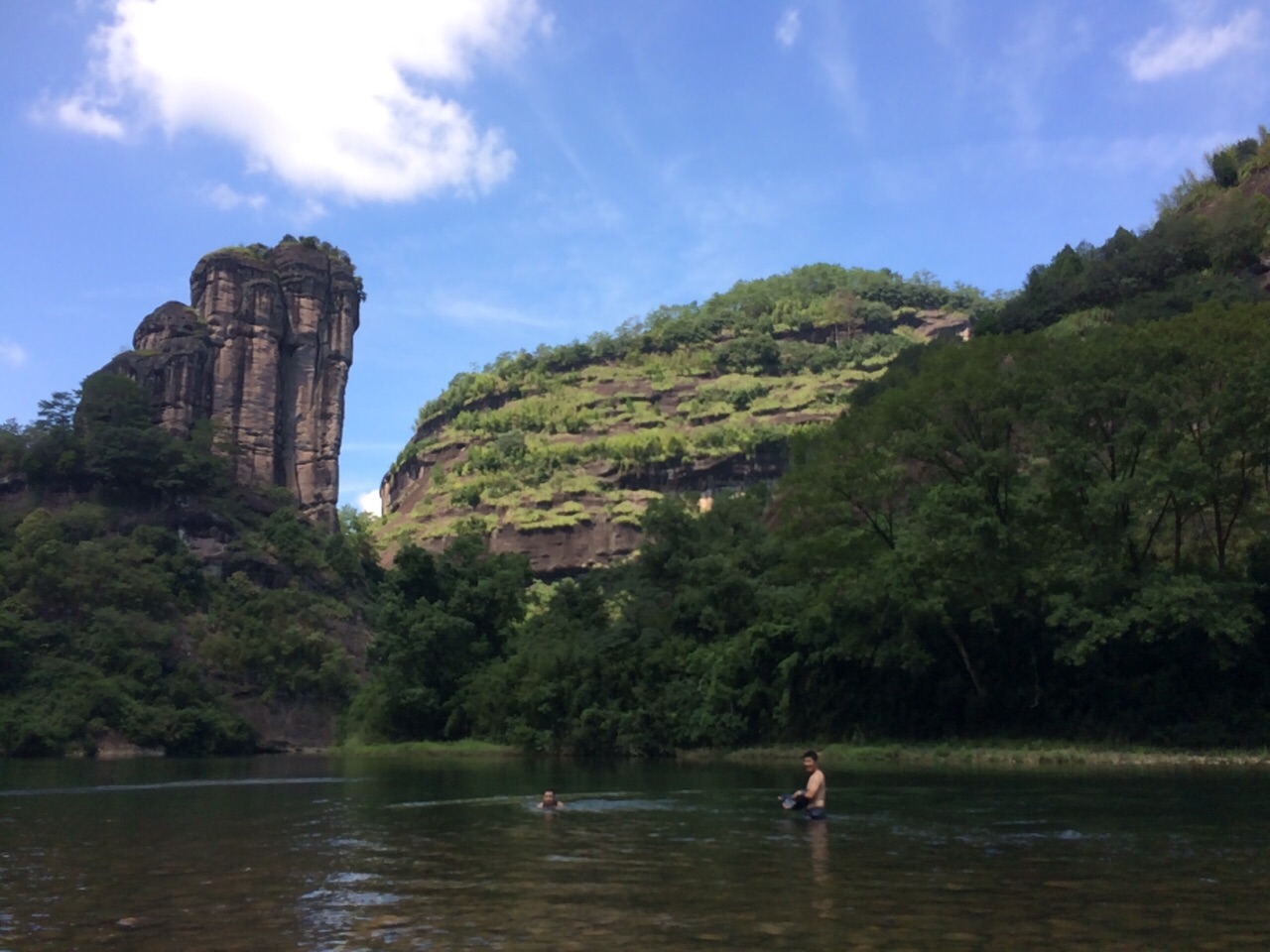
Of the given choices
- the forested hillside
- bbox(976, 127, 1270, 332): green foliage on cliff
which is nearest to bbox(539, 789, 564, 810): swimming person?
the forested hillside

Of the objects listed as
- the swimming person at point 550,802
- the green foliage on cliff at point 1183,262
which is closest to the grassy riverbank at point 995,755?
the swimming person at point 550,802

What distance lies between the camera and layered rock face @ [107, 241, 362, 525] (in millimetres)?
134625

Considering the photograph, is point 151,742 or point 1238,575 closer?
point 1238,575

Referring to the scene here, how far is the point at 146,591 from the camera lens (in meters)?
103

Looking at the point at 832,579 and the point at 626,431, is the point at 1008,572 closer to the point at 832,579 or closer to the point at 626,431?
the point at 832,579

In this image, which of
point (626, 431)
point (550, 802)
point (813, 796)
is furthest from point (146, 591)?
point (813, 796)

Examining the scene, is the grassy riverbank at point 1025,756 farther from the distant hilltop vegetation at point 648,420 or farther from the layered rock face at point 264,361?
the layered rock face at point 264,361

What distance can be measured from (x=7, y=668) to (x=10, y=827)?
74196 millimetres

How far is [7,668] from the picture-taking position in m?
89.3

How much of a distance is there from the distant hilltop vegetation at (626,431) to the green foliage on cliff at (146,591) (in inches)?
862

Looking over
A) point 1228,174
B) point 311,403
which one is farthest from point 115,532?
point 1228,174

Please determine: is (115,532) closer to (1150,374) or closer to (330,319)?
(330,319)

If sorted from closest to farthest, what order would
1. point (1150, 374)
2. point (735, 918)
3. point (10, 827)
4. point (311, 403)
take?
point (735, 918)
point (10, 827)
point (1150, 374)
point (311, 403)

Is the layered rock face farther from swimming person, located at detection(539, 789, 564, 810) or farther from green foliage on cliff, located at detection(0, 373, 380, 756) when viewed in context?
swimming person, located at detection(539, 789, 564, 810)
